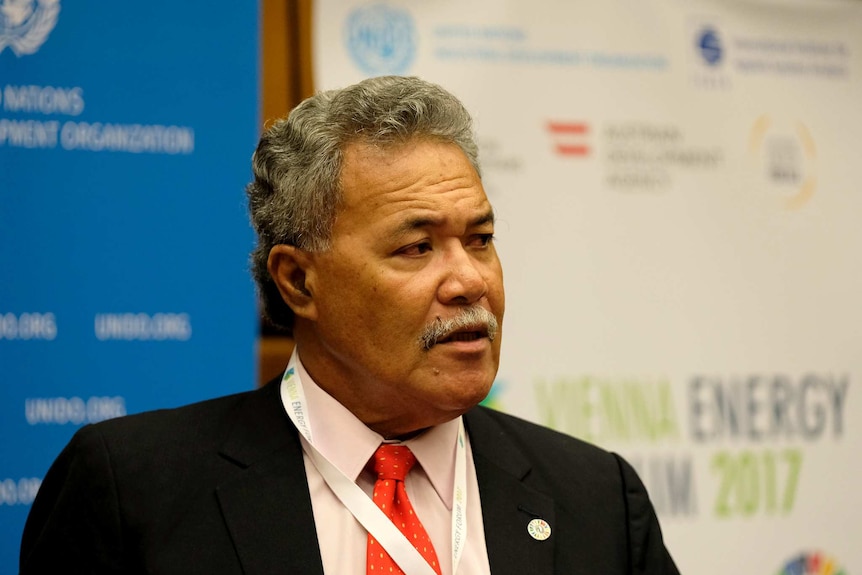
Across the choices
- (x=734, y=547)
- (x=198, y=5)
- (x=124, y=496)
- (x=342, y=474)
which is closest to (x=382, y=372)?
(x=342, y=474)

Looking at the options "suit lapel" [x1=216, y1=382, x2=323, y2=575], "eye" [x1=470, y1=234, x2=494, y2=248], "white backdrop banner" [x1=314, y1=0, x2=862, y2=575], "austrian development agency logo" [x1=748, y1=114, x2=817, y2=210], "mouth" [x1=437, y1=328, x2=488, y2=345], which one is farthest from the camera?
"austrian development agency logo" [x1=748, y1=114, x2=817, y2=210]

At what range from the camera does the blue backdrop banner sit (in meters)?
2.98

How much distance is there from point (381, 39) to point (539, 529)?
1938mm

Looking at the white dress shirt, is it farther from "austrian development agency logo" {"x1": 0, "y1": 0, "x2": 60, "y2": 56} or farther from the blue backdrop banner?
"austrian development agency logo" {"x1": 0, "y1": 0, "x2": 60, "y2": 56}

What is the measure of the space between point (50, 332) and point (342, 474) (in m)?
1.25

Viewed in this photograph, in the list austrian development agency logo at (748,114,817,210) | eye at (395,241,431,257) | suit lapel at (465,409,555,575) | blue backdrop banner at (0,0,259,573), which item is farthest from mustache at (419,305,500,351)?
austrian development agency logo at (748,114,817,210)

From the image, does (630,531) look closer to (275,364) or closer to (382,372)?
(382,372)

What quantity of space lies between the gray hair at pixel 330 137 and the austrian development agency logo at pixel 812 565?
235cm

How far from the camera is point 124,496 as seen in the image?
2125mm

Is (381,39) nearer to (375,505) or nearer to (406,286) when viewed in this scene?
(406,286)

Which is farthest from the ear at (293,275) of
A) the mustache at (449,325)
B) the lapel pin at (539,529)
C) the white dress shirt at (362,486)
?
the lapel pin at (539,529)

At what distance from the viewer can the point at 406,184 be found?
221cm

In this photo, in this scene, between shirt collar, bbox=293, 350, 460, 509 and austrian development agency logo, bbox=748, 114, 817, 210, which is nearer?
shirt collar, bbox=293, 350, 460, 509

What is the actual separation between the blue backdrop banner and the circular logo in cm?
174
